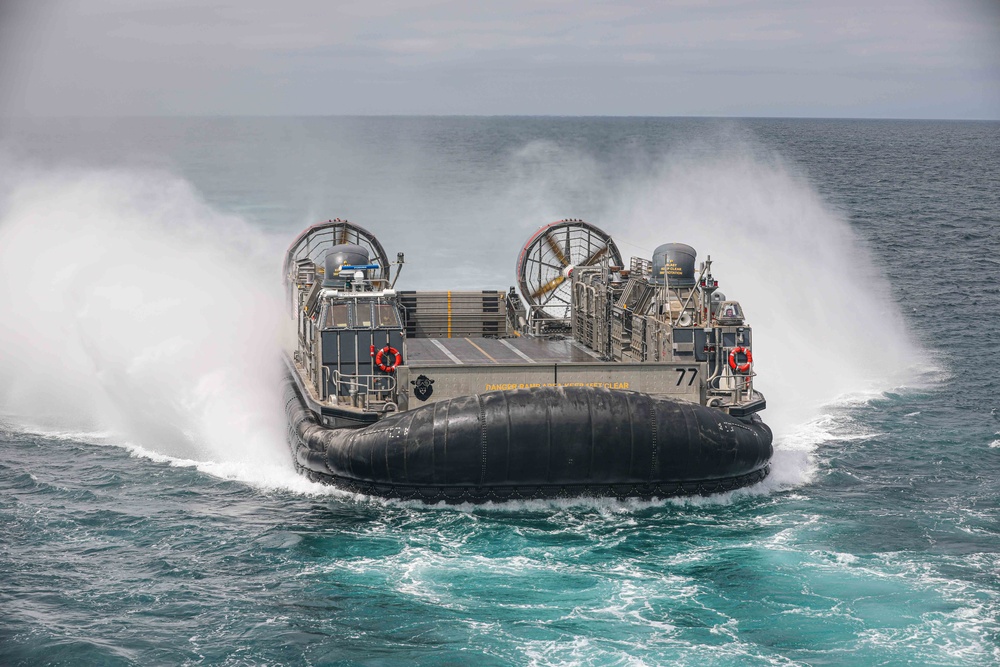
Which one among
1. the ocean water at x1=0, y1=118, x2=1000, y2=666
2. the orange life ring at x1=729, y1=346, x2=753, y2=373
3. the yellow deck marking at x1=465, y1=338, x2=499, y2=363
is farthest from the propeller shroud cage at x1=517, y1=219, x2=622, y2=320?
the orange life ring at x1=729, y1=346, x2=753, y2=373

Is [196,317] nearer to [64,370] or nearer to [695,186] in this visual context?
[64,370]

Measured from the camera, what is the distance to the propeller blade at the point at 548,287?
26562 mm

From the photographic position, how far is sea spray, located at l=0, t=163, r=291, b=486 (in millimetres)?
22844

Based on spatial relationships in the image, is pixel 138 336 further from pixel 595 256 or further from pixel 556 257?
pixel 595 256

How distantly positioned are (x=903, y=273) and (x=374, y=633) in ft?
107

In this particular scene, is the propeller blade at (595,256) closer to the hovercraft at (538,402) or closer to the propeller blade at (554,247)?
the propeller blade at (554,247)

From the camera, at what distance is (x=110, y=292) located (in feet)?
85.0

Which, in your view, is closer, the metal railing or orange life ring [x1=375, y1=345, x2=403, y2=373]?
the metal railing

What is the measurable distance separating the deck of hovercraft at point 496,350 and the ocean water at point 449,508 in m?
3.22

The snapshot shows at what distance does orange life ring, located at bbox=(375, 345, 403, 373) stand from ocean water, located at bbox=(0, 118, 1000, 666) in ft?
7.48

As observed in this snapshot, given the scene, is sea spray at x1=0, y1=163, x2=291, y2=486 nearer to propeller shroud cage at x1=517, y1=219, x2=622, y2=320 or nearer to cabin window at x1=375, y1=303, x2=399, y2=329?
cabin window at x1=375, y1=303, x2=399, y2=329

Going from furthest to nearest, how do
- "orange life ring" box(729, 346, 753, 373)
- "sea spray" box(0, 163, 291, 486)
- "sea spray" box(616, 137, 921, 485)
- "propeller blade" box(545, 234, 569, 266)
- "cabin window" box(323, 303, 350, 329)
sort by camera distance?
1. "propeller blade" box(545, 234, 569, 266)
2. "sea spray" box(616, 137, 921, 485)
3. "sea spray" box(0, 163, 291, 486)
4. "cabin window" box(323, 303, 350, 329)
5. "orange life ring" box(729, 346, 753, 373)

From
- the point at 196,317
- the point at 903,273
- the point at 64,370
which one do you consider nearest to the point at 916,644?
the point at 196,317

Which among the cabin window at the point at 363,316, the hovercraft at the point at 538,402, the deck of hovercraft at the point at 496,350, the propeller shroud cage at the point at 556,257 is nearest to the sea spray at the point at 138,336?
the hovercraft at the point at 538,402
